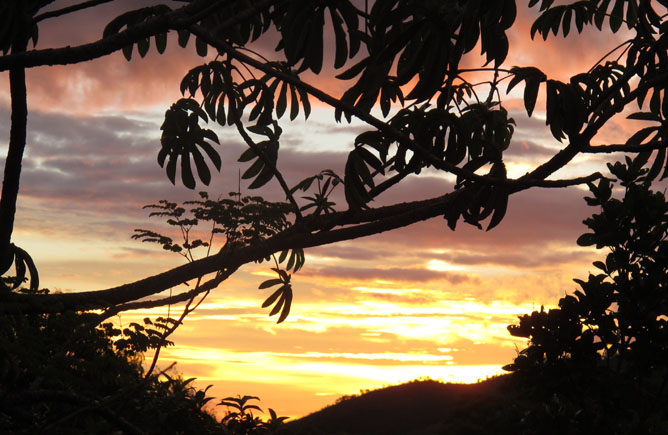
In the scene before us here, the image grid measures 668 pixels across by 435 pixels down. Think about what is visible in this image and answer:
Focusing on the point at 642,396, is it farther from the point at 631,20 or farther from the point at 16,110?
the point at 16,110

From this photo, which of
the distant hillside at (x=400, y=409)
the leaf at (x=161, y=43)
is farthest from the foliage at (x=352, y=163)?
the distant hillside at (x=400, y=409)

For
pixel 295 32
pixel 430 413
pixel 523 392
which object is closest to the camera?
pixel 295 32

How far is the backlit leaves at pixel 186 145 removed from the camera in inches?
201

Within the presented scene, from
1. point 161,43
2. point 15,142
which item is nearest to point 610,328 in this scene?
point 161,43

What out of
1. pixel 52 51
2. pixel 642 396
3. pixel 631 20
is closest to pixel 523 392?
pixel 642 396

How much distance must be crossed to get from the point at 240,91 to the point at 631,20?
341 centimetres

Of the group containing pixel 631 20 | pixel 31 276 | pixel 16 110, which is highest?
pixel 631 20

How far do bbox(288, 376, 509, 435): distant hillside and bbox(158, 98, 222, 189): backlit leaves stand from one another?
503 inches

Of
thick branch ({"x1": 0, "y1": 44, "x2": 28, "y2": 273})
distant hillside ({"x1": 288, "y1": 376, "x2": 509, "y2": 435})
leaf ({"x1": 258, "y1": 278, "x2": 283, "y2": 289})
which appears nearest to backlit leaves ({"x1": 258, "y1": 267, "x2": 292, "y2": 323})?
leaf ({"x1": 258, "y1": 278, "x2": 283, "y2": 289})

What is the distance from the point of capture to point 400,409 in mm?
18828

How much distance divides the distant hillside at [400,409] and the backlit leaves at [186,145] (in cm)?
1278

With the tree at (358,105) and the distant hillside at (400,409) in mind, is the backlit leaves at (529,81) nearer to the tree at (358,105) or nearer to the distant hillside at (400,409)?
the tree at (358,105)

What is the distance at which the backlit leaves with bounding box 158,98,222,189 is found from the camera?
511 centimetres

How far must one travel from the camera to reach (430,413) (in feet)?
61.1
